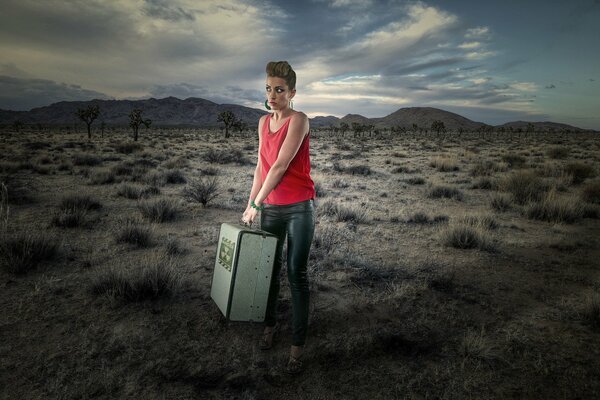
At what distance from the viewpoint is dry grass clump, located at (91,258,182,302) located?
3713mm

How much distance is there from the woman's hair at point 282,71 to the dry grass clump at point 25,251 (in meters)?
4.32

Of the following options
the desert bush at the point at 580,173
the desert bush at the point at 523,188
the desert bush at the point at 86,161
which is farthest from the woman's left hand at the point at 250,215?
the desert bush at the point at 86,161

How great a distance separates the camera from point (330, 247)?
18.9ft

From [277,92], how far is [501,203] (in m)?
8.96

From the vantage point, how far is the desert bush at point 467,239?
19.4 feet

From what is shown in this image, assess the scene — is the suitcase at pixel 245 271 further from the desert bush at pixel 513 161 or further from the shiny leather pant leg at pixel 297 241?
the desert bush at pixel 513 161

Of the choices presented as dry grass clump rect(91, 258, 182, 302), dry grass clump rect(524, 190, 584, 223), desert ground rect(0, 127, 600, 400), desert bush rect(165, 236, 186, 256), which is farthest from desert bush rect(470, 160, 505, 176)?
dry grass clump rect(91, 258, 182, 302)

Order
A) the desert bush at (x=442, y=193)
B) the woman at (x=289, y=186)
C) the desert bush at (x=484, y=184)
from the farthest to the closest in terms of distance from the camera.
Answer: the desert bush at (x=484, y=184)
the desert bush at (x=442, y=193)
the woman at (x=289, y=186)

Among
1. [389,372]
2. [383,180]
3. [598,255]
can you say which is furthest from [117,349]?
[383,180]

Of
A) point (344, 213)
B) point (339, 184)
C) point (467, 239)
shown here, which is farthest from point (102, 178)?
point (467, 239)

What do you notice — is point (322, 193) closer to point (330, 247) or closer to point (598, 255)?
point (330, 247)

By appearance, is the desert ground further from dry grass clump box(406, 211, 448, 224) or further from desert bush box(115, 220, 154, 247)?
dry grass clump box(406, 211, 448, 224)

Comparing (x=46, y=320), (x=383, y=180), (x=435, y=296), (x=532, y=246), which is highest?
(x=383, y=180)

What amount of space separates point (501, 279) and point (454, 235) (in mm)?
1487
